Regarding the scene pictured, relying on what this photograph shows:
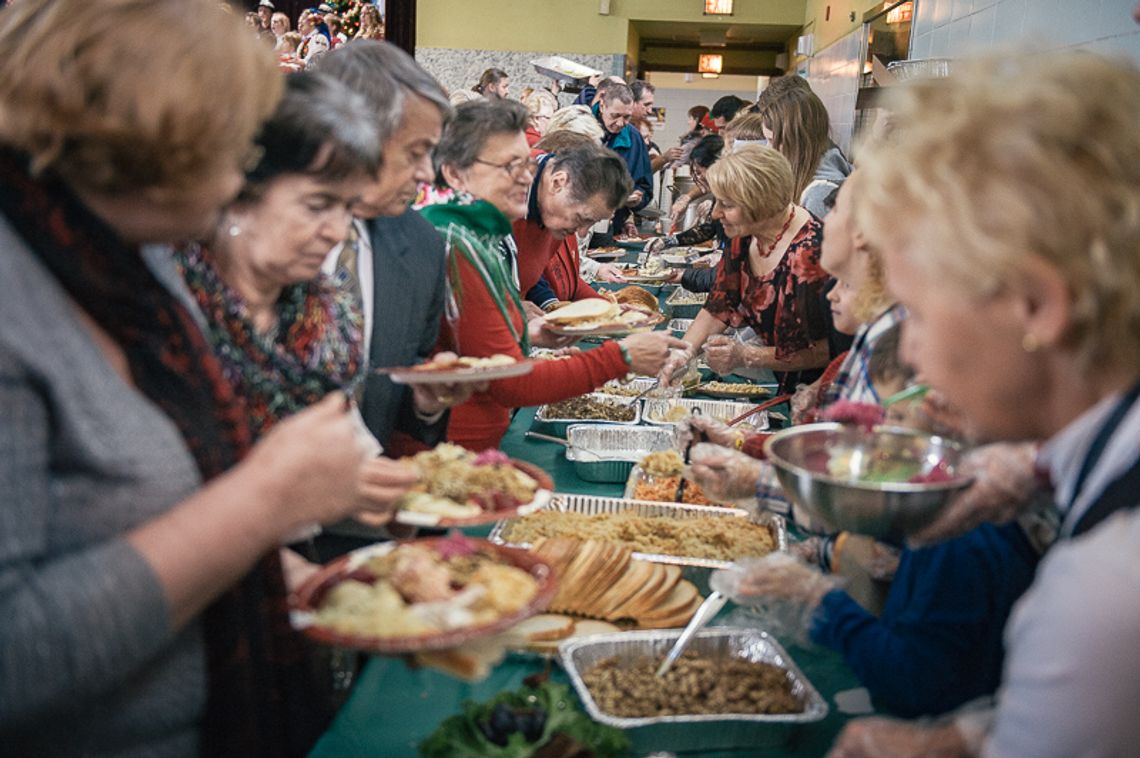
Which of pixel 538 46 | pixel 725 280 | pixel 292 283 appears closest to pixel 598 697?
pixel 292 283

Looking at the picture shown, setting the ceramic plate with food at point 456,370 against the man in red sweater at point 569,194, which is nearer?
the ceramic plate with food at point 456,370

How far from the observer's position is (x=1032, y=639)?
806 millimetres

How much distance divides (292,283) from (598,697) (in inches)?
35.5

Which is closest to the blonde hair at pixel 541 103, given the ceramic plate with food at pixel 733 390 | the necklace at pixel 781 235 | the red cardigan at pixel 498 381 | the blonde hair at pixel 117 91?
the ceramic plate with food at pixel 733 390

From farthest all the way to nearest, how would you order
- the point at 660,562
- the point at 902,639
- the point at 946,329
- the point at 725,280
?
the point at 725,280, the point at 660,562, the point at 902,639, the point at 946,329

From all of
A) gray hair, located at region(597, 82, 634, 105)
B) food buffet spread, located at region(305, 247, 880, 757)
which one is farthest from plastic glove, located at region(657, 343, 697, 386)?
gray hair, located at region(597, 82, 634, 105)

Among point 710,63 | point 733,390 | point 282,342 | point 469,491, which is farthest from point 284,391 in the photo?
point 710,63

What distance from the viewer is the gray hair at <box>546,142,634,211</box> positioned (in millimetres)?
3555

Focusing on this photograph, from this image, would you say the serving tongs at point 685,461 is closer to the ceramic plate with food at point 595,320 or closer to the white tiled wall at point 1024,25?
the ceramic plate with food at point 595,320

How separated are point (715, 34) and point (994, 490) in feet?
61.5

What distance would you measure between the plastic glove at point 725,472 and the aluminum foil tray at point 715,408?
1299mm

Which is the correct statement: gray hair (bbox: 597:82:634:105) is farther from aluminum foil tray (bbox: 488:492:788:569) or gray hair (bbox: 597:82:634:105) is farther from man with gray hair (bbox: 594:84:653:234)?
aluminum foil tray (bbox: 488:492:788:569)

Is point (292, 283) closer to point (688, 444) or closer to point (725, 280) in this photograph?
point (688, 444)

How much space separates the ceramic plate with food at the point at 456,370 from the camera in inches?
77.5
